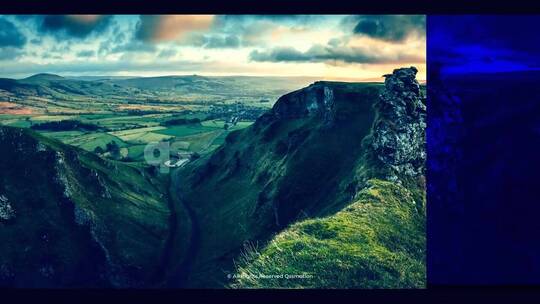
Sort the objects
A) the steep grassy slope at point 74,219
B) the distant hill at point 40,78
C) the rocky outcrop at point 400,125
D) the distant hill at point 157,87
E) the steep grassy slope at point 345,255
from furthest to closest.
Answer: the rocky outcrop at point 400,125
the distant hill at point 157,87
the distant hill at point 40,78
the steep grassy slope at point 74,219
the steep grassy slope at point 345,255

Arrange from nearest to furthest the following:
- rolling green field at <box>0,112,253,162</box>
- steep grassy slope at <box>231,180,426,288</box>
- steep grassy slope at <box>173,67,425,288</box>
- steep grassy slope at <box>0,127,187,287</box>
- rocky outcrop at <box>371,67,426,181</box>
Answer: steep grassy slope at <box>231,180,426,288</box>, steep grassy slope at <box>173,67,425,288</box>, steep grassy slope at <box>0,127,187,287</box>, rolling green field at <box>0,112,253,162</box>, rocky outcrop at <box>371,67,426,181</box>

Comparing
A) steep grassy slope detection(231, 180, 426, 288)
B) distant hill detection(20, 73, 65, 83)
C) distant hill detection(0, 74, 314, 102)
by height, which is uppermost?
distant hill detection(20, 73, 65, 83)

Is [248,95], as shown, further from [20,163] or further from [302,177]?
[20,163]

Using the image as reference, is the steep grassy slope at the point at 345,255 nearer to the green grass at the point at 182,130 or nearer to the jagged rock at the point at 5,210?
the green grass at the point at 182,130

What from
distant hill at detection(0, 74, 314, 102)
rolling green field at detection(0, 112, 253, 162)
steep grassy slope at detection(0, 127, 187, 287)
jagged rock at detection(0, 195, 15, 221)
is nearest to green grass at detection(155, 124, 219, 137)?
rolling green field at detection(0, 112, 253, 162)

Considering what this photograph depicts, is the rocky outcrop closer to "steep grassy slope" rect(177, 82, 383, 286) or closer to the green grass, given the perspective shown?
"steep grassy slope" rect(177, 82, 383, 286)

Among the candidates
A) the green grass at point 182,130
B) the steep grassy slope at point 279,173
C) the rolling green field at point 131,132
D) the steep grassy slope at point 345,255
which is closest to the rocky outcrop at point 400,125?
the steep grassy slope at point 279,173

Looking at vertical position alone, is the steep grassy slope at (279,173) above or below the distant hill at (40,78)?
below
